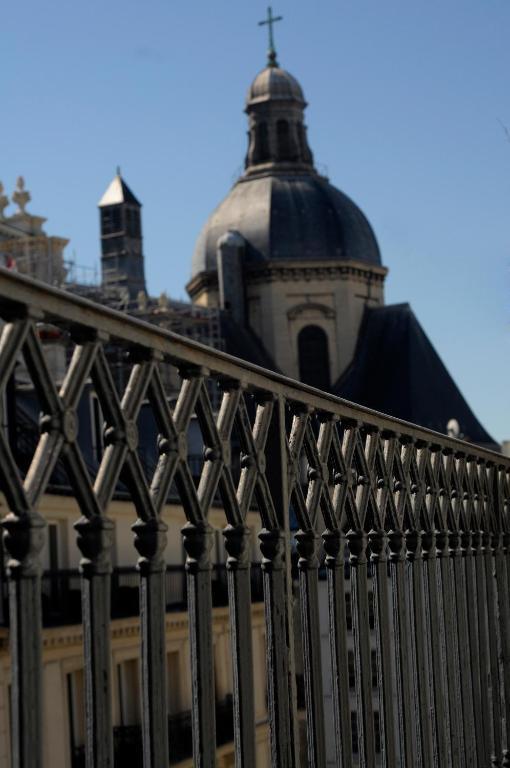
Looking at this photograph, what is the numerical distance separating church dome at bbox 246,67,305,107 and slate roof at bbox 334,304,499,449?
1132cm

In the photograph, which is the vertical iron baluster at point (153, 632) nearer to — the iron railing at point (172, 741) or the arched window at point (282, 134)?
the iron railing at point (172, 741)

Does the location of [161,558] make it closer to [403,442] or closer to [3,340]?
[3,340]

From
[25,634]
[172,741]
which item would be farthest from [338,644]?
[172,741]

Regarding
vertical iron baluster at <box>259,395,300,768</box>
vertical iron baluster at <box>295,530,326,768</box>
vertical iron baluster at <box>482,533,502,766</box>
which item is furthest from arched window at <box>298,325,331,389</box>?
vertical iron baluster at <box>259,395,300,768</box>

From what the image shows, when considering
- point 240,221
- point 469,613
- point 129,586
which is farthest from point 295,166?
point 469,613

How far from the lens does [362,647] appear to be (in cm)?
458

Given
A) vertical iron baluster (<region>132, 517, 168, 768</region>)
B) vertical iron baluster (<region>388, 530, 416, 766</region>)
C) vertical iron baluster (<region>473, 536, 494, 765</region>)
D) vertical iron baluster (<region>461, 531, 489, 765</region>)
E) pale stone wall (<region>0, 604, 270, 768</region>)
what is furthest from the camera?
pale stone wall (<region>0, 604, 270, 768</region>)

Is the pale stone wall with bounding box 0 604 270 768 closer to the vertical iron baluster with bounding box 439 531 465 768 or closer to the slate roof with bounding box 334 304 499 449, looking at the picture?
the vertical iron baluster with bounding box 439 531 465 768

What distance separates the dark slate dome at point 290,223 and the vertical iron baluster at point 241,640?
73.5m

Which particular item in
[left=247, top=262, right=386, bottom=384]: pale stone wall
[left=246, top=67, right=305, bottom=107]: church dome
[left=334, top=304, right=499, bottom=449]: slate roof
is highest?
[left=246, top=67, right=305, bottom=107]: church dome

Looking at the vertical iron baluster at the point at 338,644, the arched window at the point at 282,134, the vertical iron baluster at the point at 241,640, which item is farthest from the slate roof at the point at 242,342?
the vertical iron baluster at the point at 241,640

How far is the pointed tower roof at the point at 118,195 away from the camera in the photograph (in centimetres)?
8981

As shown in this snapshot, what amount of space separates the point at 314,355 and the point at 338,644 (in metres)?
71.8

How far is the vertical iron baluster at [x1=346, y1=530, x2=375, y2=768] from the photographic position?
15.1 feet
